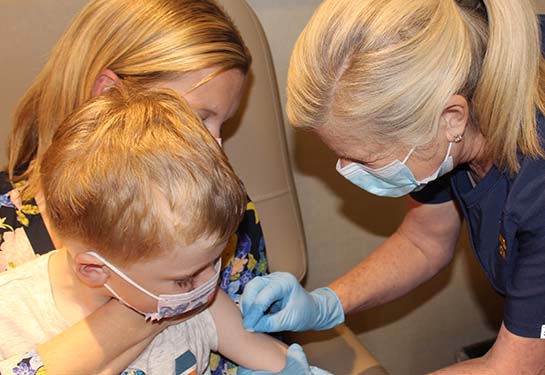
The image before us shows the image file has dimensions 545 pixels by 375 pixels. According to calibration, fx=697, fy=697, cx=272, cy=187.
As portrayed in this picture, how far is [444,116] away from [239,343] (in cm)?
59

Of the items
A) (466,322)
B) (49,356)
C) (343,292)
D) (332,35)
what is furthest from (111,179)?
(466,322)

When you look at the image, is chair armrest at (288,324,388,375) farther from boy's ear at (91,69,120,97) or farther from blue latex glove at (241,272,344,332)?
boy's ear at (91,69,120,97)

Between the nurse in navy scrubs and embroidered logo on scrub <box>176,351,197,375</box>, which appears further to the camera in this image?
embroidered logo on scrub <box>176,351,197,375</box>

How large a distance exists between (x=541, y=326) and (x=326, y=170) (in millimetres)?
859

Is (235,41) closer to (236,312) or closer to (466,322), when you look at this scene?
(236,312)

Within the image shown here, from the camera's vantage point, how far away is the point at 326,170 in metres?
2.00

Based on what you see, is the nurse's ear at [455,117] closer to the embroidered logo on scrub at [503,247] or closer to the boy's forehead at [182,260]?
the embroidered logo on scrub at [503,247]

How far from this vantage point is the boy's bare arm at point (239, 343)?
53.8 inches

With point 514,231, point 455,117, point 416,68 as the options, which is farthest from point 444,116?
point 514,231

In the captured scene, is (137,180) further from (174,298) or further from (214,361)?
(214,361)

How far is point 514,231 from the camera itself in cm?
130

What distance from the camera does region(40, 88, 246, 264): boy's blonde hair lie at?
105 centimetres

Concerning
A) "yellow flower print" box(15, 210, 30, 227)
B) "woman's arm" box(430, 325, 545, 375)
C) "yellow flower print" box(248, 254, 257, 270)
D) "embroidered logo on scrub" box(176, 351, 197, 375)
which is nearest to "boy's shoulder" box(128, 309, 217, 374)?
"embroidered logo on scrub" box(176, 351, 197, 375)

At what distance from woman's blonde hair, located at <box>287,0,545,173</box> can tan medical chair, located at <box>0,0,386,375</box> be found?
0.42 metres
